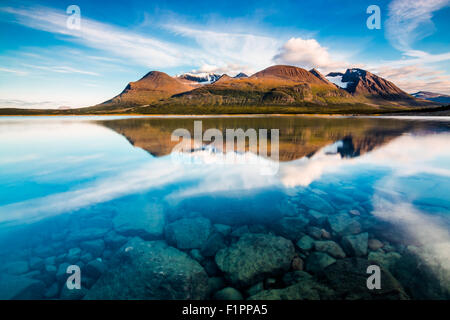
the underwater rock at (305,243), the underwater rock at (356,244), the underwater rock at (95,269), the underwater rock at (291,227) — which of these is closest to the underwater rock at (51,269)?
the underwater rock at (95,269)

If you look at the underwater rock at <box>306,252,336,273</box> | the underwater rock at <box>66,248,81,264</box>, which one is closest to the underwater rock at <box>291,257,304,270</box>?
the underwater rock at <box>306,252,336,273</box>

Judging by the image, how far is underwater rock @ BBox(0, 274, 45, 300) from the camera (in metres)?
5.35

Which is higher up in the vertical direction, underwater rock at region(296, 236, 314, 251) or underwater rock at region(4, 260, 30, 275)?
underwater rock at region(296, 236, 314, 251)

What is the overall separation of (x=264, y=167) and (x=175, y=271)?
11290 millimetres

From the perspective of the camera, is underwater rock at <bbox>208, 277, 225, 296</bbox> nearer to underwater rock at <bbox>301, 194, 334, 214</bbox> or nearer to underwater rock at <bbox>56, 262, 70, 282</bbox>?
underwater rock at <bbox>56, 262, 70, 282</bbox>

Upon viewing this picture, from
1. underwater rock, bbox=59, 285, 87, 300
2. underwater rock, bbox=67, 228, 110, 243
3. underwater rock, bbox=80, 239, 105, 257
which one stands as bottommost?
underwater rock, bbox=59, 285, 87, 300

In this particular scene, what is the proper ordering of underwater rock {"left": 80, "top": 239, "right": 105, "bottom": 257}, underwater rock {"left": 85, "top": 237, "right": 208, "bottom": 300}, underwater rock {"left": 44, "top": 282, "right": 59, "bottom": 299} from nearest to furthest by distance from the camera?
underwater rock {"left": 85, "top": 237, "right": 208, "bottom": 300} → underwater rock {"left": 44, "top": 282, "right": 59, "bottom": 299} → underwater rock {"left": 80, "top": 239, "right": 105, "bottom": 257}

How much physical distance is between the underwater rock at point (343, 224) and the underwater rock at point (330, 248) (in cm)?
96

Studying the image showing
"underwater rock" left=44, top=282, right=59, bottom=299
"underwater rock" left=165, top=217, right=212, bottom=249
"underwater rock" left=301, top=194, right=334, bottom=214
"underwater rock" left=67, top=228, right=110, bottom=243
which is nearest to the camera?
"underwater rock" left=44, top=282, right=59, bottom=299

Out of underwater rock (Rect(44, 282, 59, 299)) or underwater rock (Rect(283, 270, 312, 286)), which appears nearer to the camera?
underwater rock (Rect(44, 282, 59, 299))

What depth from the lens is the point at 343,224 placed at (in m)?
8.19

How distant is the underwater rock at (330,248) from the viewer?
657cm

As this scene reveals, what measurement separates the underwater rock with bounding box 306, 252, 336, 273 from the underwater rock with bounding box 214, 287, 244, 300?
85.5 inches

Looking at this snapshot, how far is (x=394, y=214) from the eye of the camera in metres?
8.98
